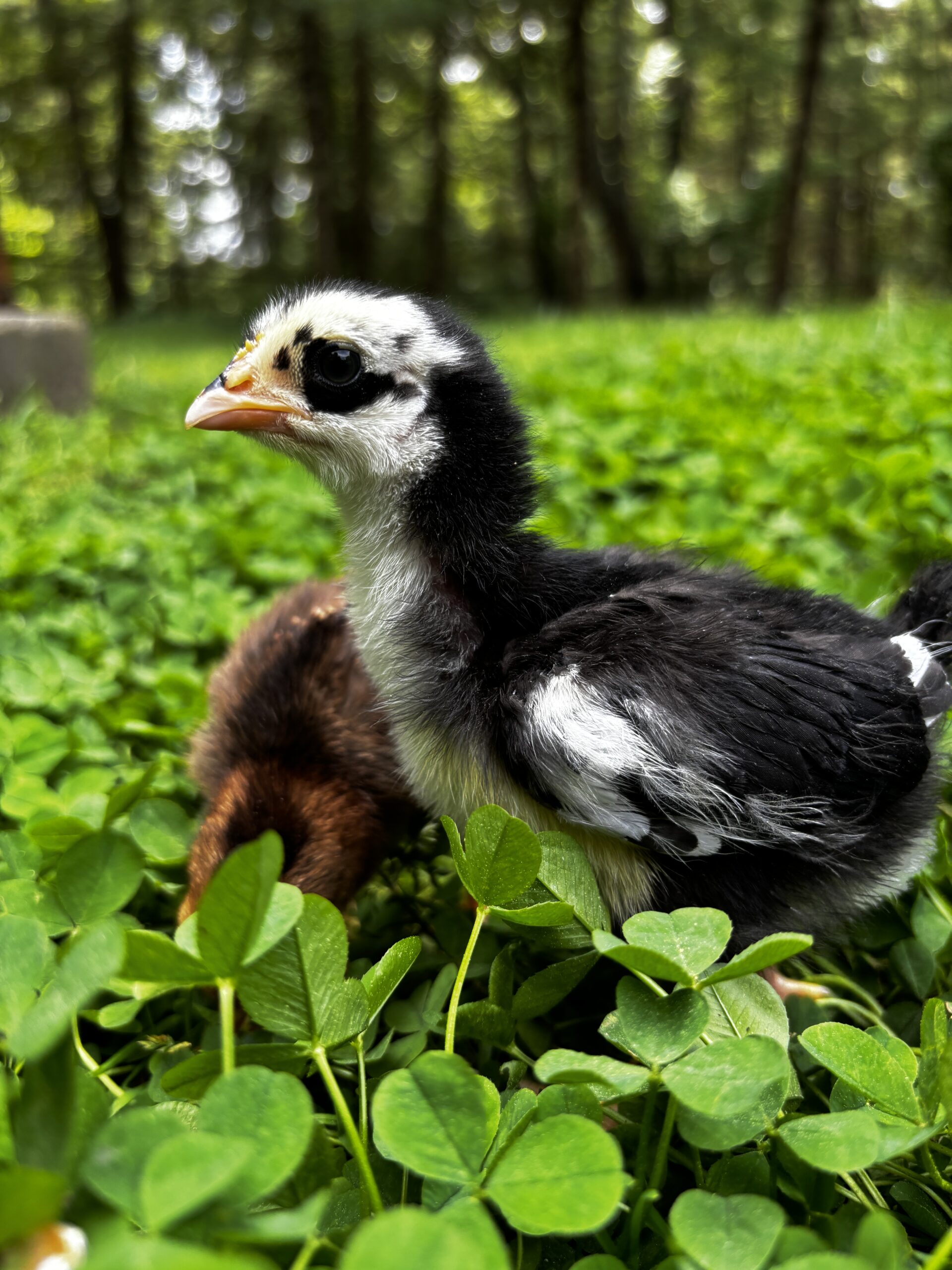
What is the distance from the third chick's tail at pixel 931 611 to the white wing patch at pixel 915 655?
0.02 metres

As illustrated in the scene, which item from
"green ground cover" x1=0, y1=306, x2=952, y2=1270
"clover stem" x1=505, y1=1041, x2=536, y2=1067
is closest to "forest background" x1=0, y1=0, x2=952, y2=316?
"green ground cover" x1=0, y1=306, x2=952, y2=1270

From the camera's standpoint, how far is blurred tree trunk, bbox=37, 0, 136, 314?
63.3 feet

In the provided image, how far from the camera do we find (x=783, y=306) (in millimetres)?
12617

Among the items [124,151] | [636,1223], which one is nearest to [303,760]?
[636,1223]

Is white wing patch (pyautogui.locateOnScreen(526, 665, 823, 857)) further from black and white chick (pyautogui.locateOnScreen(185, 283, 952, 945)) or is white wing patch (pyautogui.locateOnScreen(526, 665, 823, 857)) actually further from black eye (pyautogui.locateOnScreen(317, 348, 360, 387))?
black eye (pyautogui.locateOnScreen(317, 348, 360, 387))

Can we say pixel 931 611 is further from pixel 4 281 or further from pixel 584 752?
pixel 4 281

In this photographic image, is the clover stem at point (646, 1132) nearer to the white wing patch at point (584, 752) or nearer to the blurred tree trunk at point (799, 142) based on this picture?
the white wing patch at point (584, 752)

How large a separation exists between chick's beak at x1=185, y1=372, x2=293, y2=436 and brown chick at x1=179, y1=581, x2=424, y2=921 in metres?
0.47

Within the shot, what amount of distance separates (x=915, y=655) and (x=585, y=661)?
611 millimetres

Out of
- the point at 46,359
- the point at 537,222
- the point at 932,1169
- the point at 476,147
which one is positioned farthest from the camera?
the point at 476,147

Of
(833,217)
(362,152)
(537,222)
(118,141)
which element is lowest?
(833,217)

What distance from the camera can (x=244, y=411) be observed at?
68.3 inches

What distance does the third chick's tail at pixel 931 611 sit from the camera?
1756 mm

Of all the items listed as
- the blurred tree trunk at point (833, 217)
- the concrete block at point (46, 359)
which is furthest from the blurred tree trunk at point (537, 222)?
the concrete block at point (46, 359)
